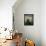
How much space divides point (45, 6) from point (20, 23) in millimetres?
1477

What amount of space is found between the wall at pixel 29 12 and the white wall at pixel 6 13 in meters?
1.28

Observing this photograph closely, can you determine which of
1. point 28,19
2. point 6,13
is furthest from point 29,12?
point 6,13

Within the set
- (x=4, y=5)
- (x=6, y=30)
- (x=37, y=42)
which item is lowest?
(x=37, y=42)

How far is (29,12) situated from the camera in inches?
207

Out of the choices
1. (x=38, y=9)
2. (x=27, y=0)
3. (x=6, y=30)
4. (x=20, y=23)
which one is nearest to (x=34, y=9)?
(x=38, y=9)

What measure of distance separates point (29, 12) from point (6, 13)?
1583 millimetres

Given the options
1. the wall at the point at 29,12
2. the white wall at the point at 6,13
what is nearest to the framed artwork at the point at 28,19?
the wall at the point at 29,12

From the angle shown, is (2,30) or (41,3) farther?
(41,3)

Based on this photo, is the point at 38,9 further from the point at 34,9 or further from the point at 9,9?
the point at 9,9

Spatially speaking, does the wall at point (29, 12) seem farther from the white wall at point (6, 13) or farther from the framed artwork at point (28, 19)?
the white wall at point (6, 13)

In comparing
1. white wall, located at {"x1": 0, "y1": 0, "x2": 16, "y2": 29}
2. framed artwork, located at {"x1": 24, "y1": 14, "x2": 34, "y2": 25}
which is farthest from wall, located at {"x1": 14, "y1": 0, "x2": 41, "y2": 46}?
white wall, located at {"x1": 0, "y1": 0, "x2": 16, "y2": 29}

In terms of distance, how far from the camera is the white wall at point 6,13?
3928 mm

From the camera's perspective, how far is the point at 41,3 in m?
5.14

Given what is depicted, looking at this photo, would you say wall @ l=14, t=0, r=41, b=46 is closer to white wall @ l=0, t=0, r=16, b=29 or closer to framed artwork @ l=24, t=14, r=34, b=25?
framed artwork @ l=24, t=14, r=34, b=25
